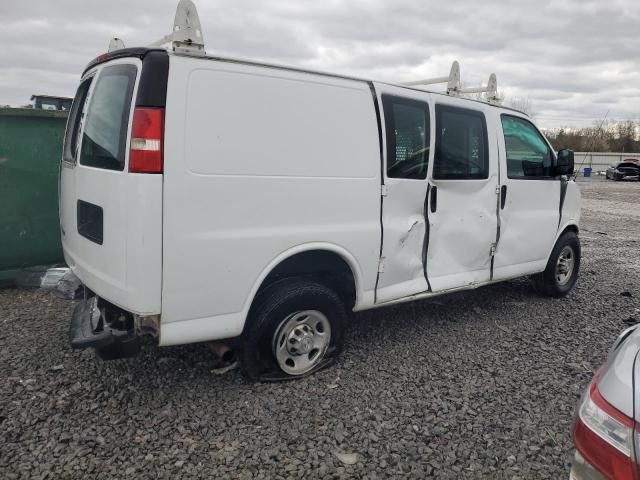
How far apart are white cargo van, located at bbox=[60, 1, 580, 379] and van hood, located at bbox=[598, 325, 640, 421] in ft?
5.97

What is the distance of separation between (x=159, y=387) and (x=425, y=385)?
6.01 ft

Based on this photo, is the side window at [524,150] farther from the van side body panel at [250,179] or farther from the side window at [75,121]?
the side window at [75,121]

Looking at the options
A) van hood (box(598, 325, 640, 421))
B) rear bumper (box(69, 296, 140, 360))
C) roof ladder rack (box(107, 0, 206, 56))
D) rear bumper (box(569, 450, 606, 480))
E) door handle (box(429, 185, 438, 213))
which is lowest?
rear bumper (box(69, 296, 140, 360))

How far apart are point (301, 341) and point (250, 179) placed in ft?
3.96

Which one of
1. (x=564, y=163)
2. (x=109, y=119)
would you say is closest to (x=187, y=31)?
(x=109, y=119)

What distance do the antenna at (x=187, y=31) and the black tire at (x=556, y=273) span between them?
14.1ft

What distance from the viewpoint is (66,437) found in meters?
2.76

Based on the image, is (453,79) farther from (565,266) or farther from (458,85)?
(565,266)

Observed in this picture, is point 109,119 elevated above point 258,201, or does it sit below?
above

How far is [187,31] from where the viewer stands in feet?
9.21

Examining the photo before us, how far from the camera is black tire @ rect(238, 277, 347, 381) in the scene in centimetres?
321

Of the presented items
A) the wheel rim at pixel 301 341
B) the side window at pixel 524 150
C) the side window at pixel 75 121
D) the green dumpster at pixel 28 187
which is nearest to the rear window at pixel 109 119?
the side window at pixel 75 121

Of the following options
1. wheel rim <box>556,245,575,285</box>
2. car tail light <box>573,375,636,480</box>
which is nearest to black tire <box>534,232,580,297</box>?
wheel rim <box>556,245,575,285</box>

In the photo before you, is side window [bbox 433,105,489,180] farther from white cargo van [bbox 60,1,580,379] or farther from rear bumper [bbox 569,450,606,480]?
rear bumper [bbox 569,450,606,480]
